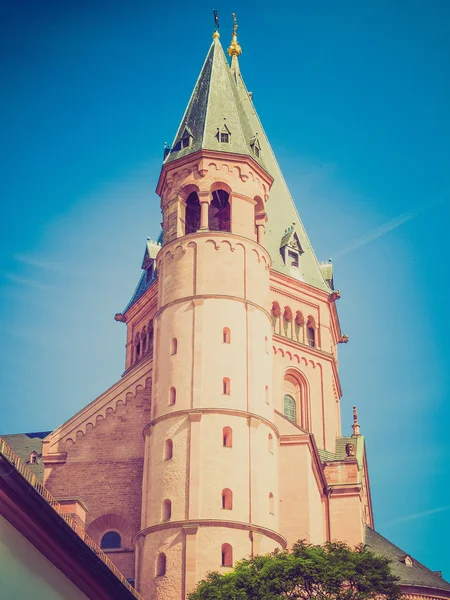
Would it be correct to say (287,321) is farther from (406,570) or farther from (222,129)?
(406,570)

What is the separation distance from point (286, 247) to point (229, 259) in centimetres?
2137

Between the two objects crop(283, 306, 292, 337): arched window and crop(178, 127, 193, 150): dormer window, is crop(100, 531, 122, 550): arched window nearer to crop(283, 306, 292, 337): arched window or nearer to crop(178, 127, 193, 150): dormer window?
crop(178, 127, 193, 150): dormer window

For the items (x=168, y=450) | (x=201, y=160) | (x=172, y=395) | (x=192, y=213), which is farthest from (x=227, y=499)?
(x=201, y=160)

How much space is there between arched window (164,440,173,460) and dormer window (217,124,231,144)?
1714 centimetres

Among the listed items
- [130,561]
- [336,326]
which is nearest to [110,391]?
[130,561]

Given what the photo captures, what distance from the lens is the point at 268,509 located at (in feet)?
167

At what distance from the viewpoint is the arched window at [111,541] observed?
180 feet

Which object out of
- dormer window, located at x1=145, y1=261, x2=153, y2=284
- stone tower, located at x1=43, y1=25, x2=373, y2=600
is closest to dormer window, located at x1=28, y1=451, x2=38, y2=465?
stone tower, located at x1=43, y1=25, x2=373, y2=600

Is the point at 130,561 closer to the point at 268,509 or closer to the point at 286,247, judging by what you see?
the point at 268,509

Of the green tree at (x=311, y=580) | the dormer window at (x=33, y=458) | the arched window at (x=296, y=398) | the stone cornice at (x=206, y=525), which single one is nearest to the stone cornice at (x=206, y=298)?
the stone cornice at (x=206, y=525)

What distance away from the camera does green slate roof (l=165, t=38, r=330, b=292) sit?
5919cm

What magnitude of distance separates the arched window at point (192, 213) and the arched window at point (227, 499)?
15597mm

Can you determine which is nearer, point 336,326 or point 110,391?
point 110,391

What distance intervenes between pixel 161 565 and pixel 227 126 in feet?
79.3
